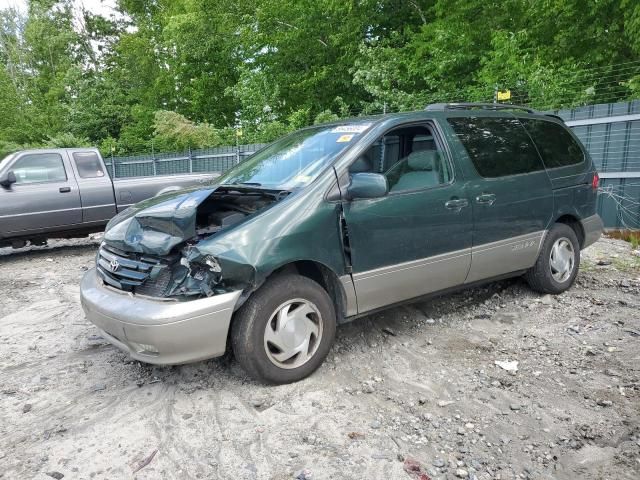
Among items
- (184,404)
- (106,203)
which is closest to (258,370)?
(184,404)

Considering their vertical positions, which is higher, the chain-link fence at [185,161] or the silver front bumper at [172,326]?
the chain-link fence at [185,161]

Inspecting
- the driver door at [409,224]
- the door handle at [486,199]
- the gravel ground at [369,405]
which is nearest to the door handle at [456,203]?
the driver door at [409,224]

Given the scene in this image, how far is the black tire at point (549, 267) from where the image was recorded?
482 cm

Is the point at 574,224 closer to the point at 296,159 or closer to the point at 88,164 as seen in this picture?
the point at 296,159

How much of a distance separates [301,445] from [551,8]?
46.5ft

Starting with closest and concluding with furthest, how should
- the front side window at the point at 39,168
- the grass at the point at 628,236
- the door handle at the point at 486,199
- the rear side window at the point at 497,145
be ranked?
1. the door handle at the point at 486,199
2. the rear side window at the point at 497,145
3. the grass at the point at 628,236
4. the front side window at the point at 39,168

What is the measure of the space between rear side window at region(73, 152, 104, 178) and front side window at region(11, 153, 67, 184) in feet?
0.82

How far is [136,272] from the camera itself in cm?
329

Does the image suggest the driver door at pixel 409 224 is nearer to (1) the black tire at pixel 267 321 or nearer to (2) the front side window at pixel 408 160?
(2) the front side window at pixel 408 160

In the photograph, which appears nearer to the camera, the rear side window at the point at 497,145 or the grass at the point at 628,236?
the rear side window at the point at 497,145

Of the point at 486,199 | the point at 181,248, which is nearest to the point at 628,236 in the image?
the point at 486,199

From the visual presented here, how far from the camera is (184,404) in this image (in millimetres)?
3207

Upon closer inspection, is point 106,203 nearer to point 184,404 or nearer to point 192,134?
point 184,404

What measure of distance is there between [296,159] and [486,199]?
1.65 m
